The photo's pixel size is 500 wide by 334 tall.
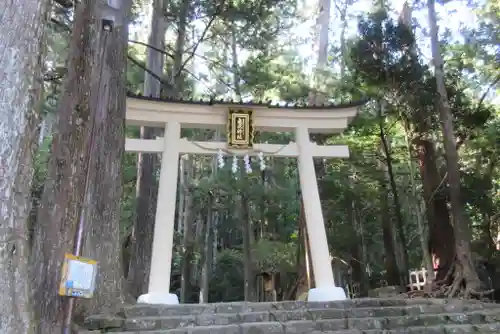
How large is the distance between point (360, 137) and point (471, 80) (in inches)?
116

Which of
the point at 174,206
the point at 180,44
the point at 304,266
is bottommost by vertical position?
the point at 304,266

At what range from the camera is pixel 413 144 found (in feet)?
30.4

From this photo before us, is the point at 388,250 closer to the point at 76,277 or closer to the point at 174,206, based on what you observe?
the point at 174,206

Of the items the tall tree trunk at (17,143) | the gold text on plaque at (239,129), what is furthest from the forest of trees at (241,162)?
the gold text on plaque at (239,129)

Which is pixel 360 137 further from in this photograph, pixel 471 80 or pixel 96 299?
pixel 96 299

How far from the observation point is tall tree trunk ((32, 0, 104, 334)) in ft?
12.0

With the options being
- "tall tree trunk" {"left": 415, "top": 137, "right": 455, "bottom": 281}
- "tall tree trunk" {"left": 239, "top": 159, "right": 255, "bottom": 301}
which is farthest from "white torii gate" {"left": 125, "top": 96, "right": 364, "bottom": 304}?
"tall tree trunk" {"left": 239, "top": 159, "right": 255, "bottom": 301}

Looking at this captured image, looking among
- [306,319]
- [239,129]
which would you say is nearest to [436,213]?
[239,129]

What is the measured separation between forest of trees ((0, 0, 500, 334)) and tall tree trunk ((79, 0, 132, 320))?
2cm

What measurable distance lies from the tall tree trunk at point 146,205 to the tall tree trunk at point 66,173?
4068 millimetres

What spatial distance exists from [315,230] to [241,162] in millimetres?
6310

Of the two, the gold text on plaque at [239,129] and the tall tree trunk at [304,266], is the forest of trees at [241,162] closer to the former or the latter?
the tall tree trunk at [304,266]

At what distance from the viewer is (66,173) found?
12.9 feet

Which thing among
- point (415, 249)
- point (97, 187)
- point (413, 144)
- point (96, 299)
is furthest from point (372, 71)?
point (415, 249)
